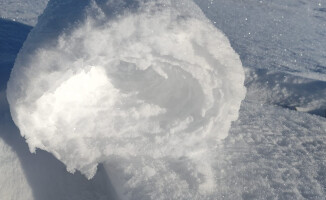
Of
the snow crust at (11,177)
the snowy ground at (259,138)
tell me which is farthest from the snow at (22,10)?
the snow crust at (11,177)

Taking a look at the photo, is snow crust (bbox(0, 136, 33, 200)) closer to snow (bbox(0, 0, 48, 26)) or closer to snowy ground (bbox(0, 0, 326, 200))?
snowy ground (bbox(0, 0, 326, 200))

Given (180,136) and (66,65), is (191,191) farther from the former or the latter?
(66,65)

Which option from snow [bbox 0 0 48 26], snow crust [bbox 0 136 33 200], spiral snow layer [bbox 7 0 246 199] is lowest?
snow [bbox 0 0 48 26]

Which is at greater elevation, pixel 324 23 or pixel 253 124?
pixel 253 124

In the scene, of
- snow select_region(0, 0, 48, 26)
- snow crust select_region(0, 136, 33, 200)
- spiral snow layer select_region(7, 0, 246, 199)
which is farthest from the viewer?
snow select_region(0, 0, 48, 26)

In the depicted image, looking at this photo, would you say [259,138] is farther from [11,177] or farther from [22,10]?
[22,10]

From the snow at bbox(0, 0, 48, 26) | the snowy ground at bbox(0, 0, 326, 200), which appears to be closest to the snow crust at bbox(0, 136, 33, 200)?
the snowy ground at bbox(0, 0, 326, 200)

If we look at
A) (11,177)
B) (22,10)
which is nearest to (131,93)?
(11,177)

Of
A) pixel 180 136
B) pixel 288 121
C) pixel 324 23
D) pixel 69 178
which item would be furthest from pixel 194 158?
pixel 324 23

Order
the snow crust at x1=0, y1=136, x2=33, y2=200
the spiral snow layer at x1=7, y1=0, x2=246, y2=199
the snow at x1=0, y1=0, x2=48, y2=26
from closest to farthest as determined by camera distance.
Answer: the spiral snow layer at x1=7, y1=0, x2=246, y2=199 → the snow crust at x1=0, y1=136, x2=33, y2=200 → the snow at x1=0, y1=0, x2=48, y2=26
